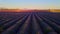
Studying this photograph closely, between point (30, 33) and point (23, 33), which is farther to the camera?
point (30, 33)

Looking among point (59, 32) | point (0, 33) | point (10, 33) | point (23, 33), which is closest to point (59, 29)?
point (59, 32)

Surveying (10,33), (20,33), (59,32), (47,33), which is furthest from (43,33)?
(10,33)

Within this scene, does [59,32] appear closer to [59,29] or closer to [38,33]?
[59,29]

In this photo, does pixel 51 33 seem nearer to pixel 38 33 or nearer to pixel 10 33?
pixel 38 33

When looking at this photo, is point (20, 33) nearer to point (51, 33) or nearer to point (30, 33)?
point (30, 33)

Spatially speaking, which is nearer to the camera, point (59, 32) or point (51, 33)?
point (51, 33)

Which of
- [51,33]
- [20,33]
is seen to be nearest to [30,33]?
[20,33]

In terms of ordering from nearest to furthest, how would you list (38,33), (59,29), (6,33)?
(6,33) → (38,33) → (59,29)

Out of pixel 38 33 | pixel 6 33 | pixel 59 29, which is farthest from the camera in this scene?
pixel 59 29
